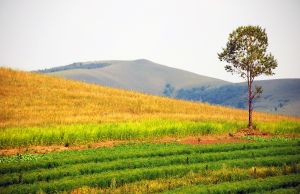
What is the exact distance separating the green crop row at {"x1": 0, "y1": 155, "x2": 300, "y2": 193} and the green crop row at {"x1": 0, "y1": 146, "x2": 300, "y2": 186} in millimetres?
1069

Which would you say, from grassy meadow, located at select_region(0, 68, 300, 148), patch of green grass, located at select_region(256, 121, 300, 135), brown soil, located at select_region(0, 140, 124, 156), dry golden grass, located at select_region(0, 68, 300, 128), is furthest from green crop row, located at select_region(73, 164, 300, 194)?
dry golden grass, located at select_region(0, 68, 300, 128)

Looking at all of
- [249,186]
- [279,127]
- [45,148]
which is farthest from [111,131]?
[249,186]

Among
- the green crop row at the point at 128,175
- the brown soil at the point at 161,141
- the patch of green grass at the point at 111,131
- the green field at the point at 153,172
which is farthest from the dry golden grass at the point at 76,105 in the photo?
the green crop row at the point at 128,175

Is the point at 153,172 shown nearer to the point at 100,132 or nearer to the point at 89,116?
the point at 100,132

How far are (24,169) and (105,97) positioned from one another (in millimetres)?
40134

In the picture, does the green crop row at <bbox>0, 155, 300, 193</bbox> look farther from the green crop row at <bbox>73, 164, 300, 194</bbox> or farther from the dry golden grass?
the dry golden grass

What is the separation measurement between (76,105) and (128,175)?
36817 millimetres

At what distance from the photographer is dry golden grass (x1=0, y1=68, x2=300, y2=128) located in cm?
4556

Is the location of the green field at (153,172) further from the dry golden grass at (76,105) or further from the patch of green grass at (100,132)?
the dry golden grass at (76,105)

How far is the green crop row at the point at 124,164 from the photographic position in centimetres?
1992

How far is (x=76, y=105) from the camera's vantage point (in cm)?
5531

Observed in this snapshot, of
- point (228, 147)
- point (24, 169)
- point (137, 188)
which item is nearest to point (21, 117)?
point (24, 169)

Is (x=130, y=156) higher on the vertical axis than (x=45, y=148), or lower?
higher

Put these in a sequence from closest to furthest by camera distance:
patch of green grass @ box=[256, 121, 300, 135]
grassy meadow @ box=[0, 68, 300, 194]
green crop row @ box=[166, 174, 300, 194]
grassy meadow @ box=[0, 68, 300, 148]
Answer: green crop row @ box=[166, 174, 300, 194] → grassy meadow @ box=[0, 68, 300, 194] → grassy meadow @ box=[0, 68, 300, 148] → patch of green grass @ box=[256, 121, 300, 135]
